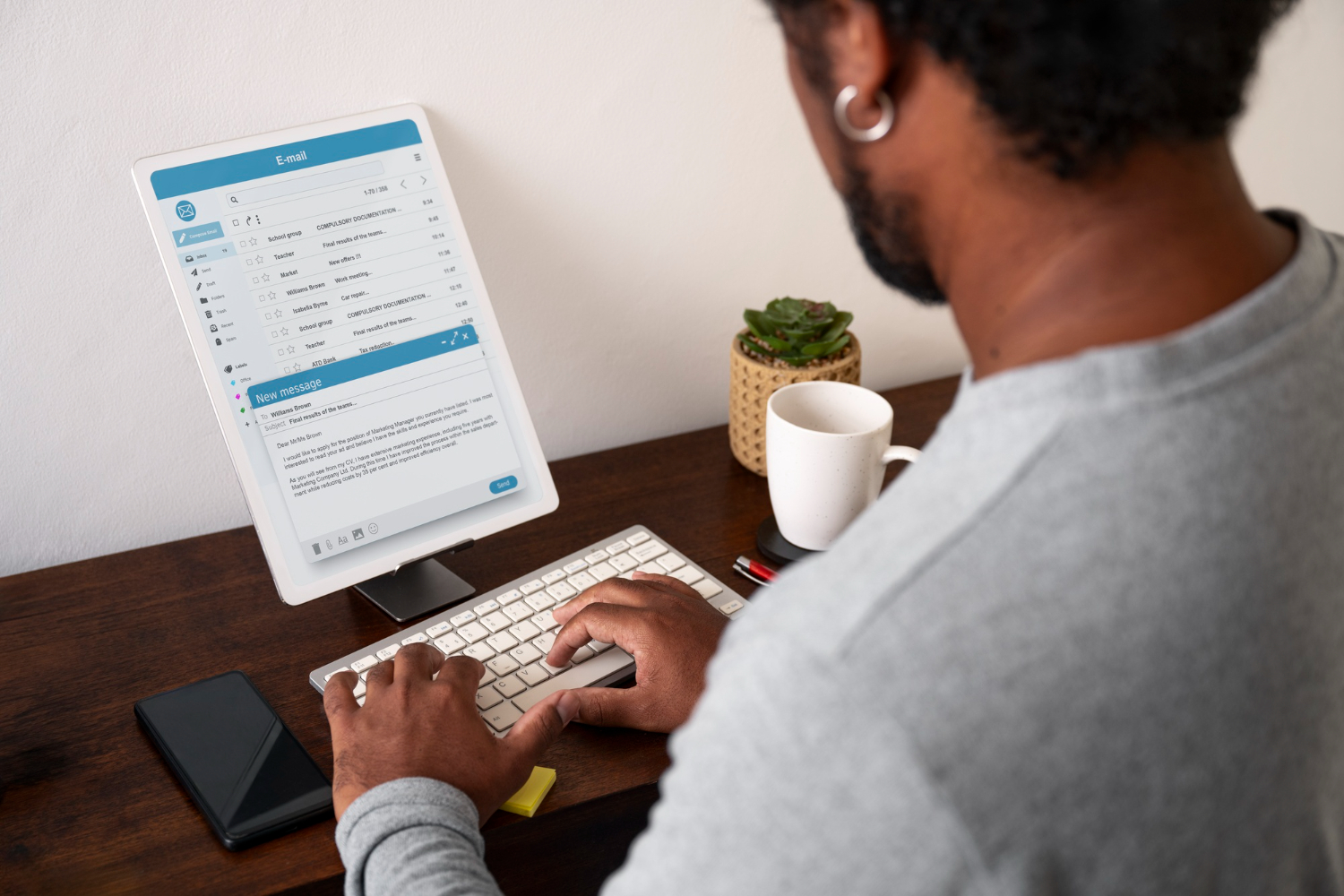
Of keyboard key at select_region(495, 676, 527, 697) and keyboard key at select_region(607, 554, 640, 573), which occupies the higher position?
keyboard key at select_region(607, 554, 640, 573)

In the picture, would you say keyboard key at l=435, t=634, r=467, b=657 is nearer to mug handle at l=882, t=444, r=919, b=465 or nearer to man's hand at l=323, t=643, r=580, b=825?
man's hand at l=323, t=643, r=580, b=825

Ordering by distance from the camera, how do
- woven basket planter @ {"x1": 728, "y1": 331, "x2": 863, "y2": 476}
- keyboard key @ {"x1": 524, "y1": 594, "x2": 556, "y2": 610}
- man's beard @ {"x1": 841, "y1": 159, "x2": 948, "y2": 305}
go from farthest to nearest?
1. woven basket planter @ {"x1": 728, "y1": 331, "x2": 863, "y2": 476}
2. keyboard key @ {"x1": 524, "y1": 594, "x2": 556, "y2": 610}
3. man's beard @ {"x1": 841, "y1": 159, "x2": 948, "y2": 305}

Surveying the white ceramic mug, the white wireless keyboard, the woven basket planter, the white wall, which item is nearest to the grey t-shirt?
the white wireless keyboard

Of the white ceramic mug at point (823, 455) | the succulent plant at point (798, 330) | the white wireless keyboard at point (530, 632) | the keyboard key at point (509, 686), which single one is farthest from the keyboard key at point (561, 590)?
the succulent plant at point (798, 330)

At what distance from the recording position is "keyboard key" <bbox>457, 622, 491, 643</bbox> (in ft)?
2.88

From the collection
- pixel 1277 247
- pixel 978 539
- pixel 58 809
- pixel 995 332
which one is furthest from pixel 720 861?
pixel 58 809

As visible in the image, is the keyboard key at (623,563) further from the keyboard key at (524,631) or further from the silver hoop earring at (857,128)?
the silver hoop earring at (857,128)

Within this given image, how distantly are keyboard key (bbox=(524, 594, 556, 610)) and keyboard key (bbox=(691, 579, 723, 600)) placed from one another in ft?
0.43

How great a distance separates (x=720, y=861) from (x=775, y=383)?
27.0 inches

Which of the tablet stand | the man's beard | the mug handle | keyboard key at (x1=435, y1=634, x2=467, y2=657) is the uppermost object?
the man's beard

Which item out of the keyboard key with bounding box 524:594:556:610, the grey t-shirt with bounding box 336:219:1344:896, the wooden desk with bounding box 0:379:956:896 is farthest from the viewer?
the keyboard key with bounding box 524:594:556:610

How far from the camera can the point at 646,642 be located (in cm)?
81

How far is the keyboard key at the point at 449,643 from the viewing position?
865 millimetres

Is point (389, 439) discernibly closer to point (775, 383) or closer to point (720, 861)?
point (775, 383)
